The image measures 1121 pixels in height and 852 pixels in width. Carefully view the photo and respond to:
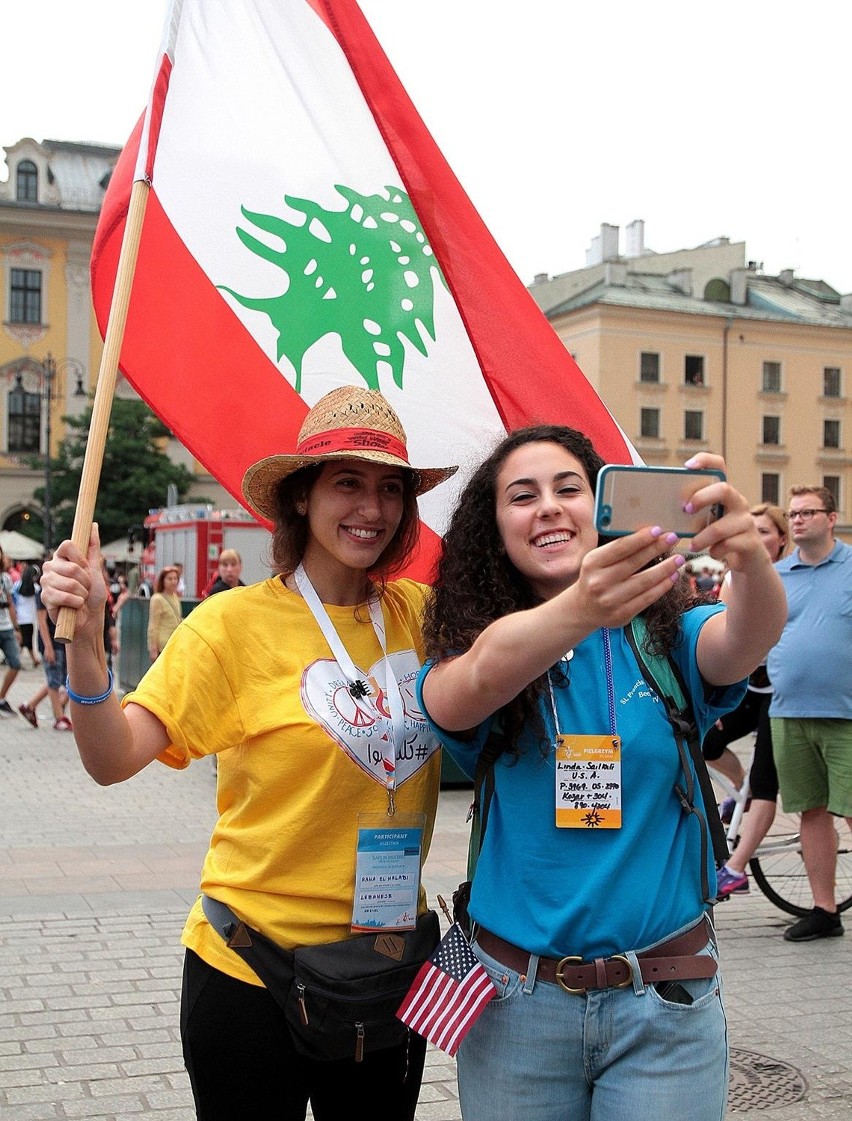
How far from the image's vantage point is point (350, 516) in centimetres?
277

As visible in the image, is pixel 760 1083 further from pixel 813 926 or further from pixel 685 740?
pixel 685 740

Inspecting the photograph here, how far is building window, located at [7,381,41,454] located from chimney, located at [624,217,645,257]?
101ft

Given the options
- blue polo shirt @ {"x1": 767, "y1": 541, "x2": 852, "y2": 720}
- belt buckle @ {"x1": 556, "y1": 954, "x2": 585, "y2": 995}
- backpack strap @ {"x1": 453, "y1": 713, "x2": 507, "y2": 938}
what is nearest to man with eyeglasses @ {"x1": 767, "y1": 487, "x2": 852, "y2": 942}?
blue polo shirt @ {"x1": 767, "y1": 541, "x2": 852, "y2": 720}

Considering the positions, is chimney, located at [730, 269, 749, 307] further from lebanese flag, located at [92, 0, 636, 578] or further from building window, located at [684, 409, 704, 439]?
lebanese flag, located at [92, 0, 636, 578]

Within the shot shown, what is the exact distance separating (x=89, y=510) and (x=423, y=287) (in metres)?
2.01

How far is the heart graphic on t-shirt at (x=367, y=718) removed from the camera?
8.54 feet

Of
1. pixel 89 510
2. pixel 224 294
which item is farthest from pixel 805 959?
pixel 89 510

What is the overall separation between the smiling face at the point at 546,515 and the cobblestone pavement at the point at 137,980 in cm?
257

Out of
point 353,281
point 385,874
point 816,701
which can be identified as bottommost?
point 816,701

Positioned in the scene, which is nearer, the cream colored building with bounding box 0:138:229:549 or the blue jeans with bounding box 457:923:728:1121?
the blue jeans with bounding box 457:923:728:1121

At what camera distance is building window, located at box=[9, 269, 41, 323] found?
54594 mm

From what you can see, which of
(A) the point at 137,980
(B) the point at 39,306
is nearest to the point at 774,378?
(B) the point at 39,306

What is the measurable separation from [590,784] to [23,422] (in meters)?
56.8

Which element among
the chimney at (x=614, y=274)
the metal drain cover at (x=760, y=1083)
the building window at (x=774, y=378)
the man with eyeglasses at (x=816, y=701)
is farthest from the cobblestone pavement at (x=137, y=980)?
the building window at (x=774, y=378)
